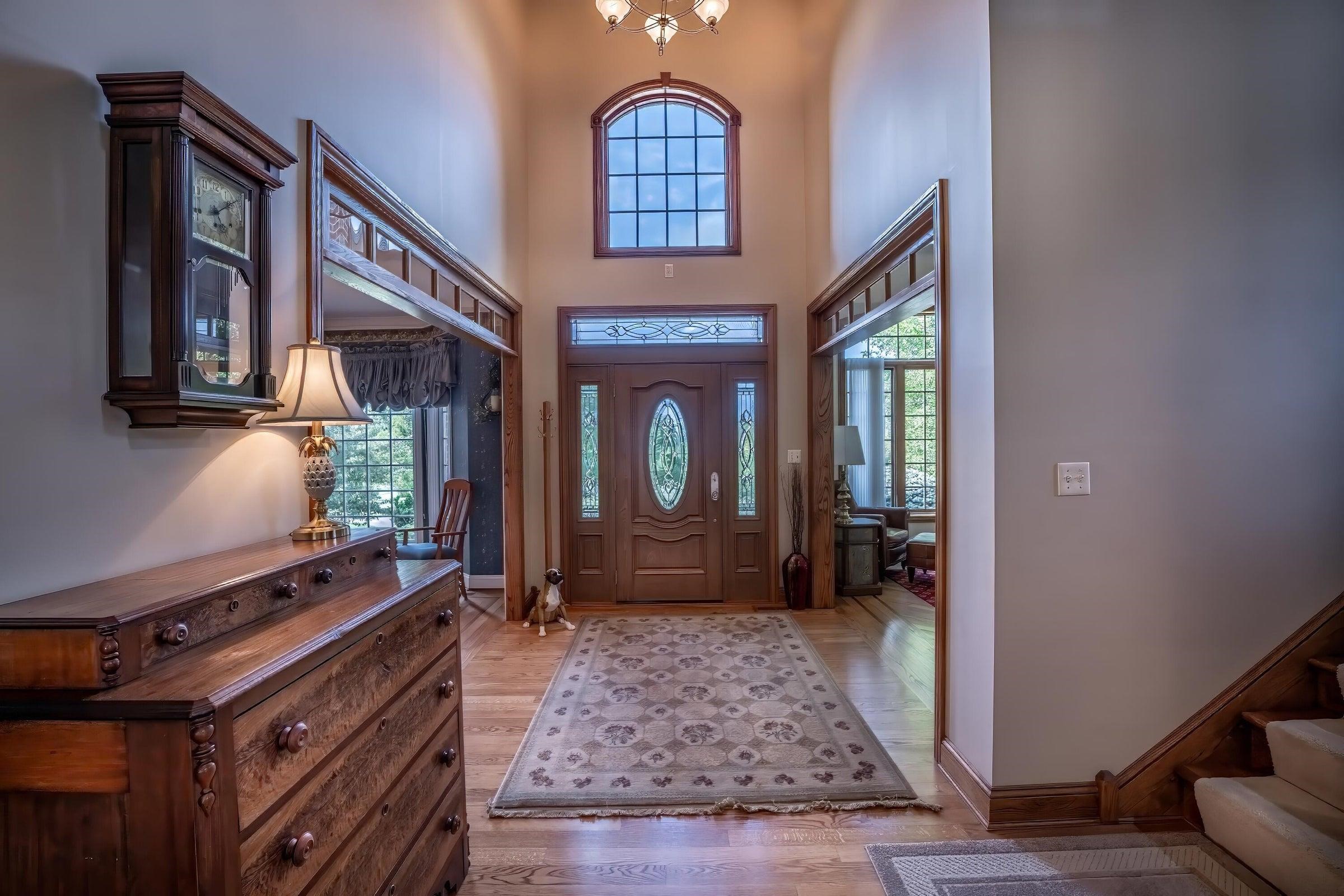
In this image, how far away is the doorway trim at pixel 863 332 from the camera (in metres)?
2.39

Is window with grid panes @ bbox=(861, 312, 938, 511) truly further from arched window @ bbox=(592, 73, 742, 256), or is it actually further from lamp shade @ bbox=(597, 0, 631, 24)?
lamp shade @ bbox=(597, 0, 631, 24)

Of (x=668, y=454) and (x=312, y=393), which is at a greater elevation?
(x=312, y=393)

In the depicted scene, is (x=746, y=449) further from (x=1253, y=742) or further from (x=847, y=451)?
(x=1253, y=742)

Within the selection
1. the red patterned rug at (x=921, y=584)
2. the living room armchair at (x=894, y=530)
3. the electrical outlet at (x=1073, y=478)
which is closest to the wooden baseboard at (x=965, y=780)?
the electrical outlet at (x=1073, y=478)

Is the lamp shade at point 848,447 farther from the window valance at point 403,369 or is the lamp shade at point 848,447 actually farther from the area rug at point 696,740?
the window valance at point 403,369

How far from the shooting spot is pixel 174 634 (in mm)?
1006

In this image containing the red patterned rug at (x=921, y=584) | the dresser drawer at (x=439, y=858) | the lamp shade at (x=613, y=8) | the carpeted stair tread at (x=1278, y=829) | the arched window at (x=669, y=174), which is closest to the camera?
the dresser drawer at (x=439, y=858)

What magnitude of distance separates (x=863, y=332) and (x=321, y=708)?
3453 mm

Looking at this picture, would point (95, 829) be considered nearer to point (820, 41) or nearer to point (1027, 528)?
point (1027, 528)

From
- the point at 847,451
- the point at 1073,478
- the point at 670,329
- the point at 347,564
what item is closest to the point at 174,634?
the point at 347,564

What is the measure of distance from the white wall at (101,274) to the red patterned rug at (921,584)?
4.93m

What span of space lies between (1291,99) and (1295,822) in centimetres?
245

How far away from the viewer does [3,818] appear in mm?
884

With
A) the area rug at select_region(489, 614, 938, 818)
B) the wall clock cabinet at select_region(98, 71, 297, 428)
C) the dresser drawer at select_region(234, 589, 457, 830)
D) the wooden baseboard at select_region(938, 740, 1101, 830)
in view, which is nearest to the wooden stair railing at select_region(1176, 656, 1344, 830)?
the wooden baseboard at select_region(938, 740, 1101, 830)
